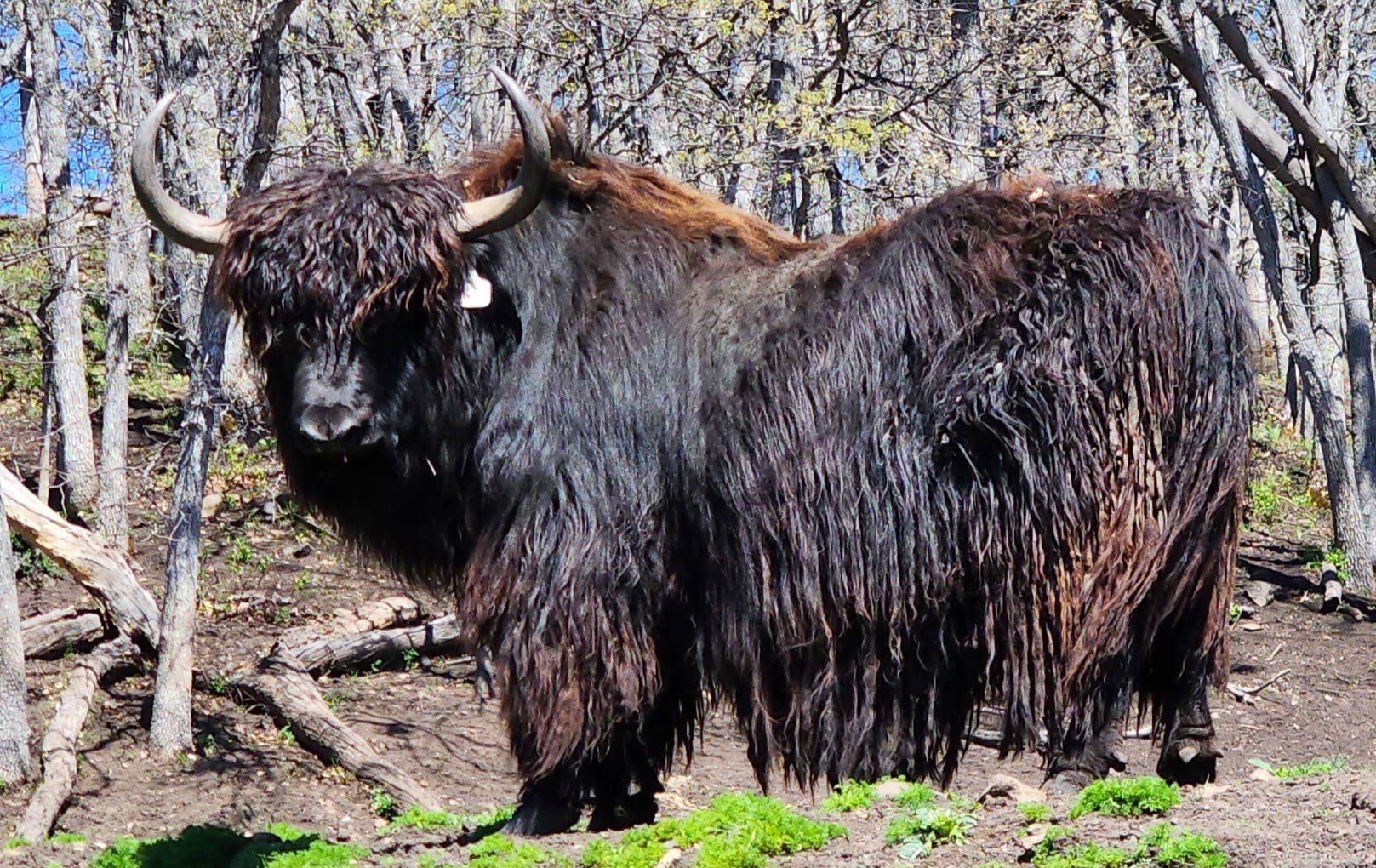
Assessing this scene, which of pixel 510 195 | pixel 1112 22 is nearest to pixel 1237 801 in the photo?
pixel 510 195

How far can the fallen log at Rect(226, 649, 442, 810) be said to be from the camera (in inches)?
329

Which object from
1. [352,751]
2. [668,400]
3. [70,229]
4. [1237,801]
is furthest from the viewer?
[70,229]

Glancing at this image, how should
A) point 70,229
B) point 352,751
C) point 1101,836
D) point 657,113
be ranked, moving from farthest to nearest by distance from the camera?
1. point 657,113
2. point 70,229
3. point 352,751
4. point 1101,836

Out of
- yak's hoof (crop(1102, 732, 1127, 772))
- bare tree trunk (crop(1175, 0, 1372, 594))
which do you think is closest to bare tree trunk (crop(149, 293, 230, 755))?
yak's hoof (crop(1102, 732, 1127, 772))

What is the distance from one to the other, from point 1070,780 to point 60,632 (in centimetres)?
679

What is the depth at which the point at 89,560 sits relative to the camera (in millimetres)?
9000

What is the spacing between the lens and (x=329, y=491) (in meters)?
4.97

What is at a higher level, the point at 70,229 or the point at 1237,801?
the point at 70,229

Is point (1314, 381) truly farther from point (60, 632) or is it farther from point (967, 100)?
point (60, 632)

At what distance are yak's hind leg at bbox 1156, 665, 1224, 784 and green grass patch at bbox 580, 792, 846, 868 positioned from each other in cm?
133

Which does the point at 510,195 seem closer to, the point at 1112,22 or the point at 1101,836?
the point at 1101,836

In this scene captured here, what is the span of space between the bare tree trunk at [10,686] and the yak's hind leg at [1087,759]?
17.5 ft

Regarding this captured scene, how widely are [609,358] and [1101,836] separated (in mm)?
2172

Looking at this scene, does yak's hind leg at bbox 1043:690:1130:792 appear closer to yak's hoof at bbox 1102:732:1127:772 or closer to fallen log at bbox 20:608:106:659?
yak's hoof at bbox 1102:732:1127:772
